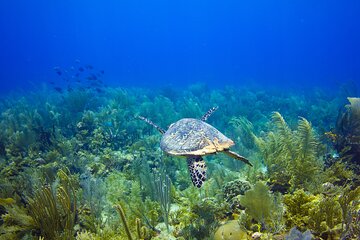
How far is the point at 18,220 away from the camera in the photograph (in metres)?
4.02

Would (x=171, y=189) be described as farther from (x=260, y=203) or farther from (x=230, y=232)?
(x=260, y=203)

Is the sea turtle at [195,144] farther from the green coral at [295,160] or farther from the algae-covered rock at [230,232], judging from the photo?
the green coral at [295,160]

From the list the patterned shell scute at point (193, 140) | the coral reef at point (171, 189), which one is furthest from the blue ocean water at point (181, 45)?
the patterned shell scute at point (193, 140)

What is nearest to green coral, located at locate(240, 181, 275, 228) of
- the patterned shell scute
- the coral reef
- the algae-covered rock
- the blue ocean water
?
the coral reef

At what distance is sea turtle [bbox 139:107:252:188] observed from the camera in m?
4.31

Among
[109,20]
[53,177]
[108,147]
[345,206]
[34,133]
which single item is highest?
[109,20]

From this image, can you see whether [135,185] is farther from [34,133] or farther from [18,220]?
[34,133]

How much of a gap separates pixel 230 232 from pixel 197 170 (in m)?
1.09

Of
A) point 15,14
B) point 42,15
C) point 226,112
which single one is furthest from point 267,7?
point 226,112

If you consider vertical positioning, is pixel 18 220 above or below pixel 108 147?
below

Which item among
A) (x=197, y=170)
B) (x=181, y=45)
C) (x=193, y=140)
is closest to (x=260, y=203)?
(x=197, y=170)

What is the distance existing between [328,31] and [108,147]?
198 metres

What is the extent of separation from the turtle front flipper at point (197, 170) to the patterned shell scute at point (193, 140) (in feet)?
0.49

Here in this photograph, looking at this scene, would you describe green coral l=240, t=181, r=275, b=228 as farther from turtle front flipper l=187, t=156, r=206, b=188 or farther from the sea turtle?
turtle front flipper l=187, t=156, r=206, b=188
